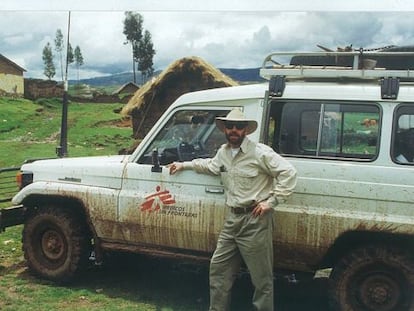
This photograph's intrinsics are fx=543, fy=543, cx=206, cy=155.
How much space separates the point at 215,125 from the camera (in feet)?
14.4

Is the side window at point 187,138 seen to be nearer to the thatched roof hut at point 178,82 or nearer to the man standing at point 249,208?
the man standing at point 249,208

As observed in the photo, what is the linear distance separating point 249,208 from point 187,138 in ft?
3.27

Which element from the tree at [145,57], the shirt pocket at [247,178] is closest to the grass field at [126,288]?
the shirt pocket at [247,178]

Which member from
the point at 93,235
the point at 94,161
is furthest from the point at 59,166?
the point at 93,235

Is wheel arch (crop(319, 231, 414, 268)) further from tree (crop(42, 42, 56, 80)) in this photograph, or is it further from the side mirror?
tree (crop(42, 42, 56, 80))

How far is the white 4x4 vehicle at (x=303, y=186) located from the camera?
12.3 ft

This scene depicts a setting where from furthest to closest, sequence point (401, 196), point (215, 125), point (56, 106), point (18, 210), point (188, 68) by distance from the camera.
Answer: point (56, 106), point (188, 68), point (18, 210), point (215, 125), point (401, 196)

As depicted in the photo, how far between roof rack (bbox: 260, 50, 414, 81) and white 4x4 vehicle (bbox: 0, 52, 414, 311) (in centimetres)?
1

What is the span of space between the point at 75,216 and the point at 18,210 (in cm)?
73

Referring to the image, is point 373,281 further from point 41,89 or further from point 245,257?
point 41,89

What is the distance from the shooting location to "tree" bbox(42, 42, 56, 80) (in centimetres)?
821

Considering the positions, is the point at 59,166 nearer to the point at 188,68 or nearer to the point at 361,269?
the point at 361,269

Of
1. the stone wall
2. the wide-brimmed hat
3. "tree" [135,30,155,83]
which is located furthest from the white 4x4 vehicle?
the stone wall

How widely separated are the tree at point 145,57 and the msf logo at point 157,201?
5.55 metres
